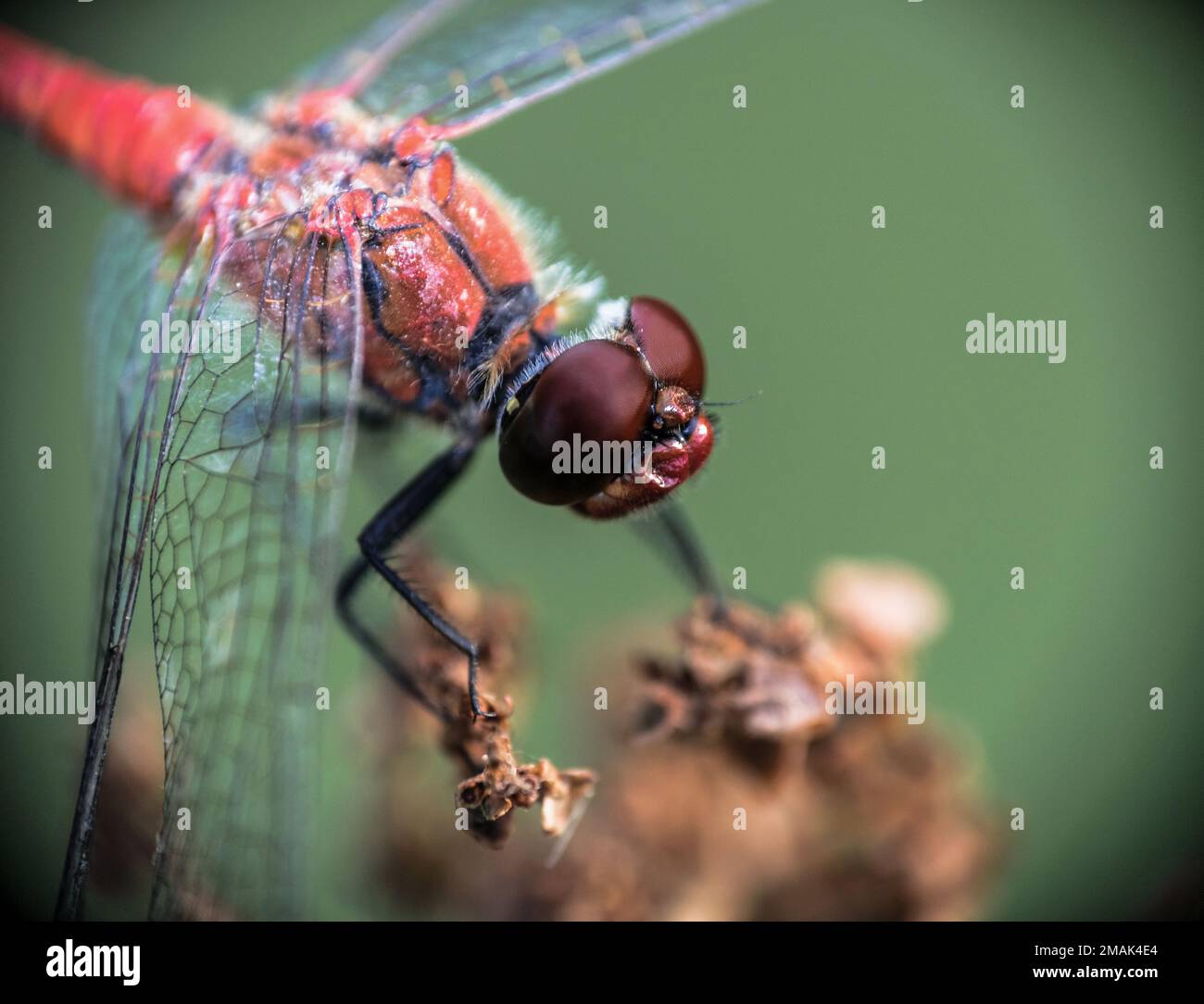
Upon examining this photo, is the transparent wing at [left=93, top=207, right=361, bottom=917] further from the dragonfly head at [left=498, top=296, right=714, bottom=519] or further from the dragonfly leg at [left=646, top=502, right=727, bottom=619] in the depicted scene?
the dragonfly leg at [left=646, top=502, right=727, bottom=619]

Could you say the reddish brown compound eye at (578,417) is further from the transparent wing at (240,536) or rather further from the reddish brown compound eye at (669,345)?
the transparent wing at (240,536)

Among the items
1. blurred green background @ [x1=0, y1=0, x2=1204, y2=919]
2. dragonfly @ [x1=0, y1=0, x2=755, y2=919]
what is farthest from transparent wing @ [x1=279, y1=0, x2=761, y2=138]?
blurred green background @ [x1=0, y1=0, x2=1204, y2=919]

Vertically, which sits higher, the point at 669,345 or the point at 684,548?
the point at 669,345

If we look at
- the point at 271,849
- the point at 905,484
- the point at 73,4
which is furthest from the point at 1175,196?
the point at 73,4

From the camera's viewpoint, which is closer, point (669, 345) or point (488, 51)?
point (669, 345)

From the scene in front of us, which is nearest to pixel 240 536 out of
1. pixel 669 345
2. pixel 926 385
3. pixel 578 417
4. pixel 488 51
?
pixel 578 417

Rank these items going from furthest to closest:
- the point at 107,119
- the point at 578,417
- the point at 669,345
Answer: the point at 107,119
the point at 669,345
the point at 578,417

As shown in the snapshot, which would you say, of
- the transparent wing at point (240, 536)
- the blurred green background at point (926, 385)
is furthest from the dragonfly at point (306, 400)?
the blurred green background at point (926, 385)

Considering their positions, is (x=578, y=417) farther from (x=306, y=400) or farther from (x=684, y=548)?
(x=684, y=548)
